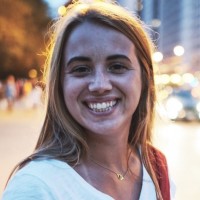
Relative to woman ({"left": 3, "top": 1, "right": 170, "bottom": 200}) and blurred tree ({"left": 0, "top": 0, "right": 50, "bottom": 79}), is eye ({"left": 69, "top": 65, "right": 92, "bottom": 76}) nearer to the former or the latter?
woman ({"left": 3, "top": 1, "right": 170, "bottom": 200})

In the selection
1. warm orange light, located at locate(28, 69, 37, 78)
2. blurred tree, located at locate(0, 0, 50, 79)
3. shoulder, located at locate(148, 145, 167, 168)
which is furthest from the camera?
warm orange light, located at locate(28, 69, 37, 78)

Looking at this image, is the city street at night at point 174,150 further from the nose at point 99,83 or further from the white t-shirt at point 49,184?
the white t-shirt at point 49,184

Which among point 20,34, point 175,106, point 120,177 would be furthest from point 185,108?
point 20,34

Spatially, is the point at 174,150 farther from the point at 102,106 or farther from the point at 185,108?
the point at 102,106

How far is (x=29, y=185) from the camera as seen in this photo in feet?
4.50

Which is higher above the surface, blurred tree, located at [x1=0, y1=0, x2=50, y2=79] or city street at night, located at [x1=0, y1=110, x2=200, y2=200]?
blurred tree, located at [x1=0, y1=0, x2=50, y2=79]

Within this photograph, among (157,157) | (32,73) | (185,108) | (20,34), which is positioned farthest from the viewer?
(32,73)

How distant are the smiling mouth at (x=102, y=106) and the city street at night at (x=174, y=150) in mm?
2244

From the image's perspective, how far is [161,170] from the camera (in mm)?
1980

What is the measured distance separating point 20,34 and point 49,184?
3132cm

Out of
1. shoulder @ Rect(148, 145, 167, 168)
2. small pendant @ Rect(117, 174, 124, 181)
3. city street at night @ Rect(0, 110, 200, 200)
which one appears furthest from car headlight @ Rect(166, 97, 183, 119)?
small pendant @ Rect(117, 174, 124, 181)

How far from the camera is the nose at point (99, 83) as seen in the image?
165cm

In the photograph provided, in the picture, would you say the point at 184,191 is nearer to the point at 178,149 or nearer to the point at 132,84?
the point at 178,149

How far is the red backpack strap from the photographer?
185 centimetres
